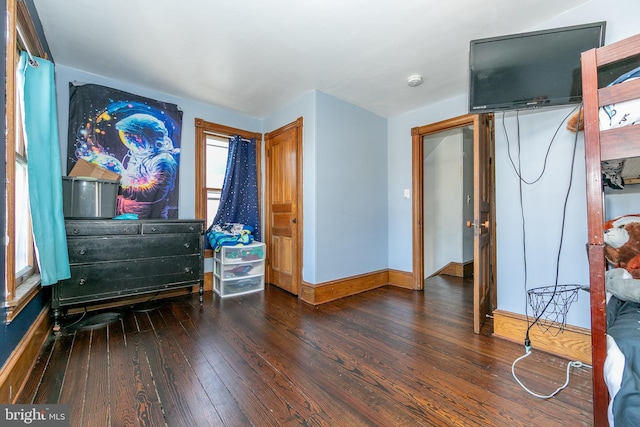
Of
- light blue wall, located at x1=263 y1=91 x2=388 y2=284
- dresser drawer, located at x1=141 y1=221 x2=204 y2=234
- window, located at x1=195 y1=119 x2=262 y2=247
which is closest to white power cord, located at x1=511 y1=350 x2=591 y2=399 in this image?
light blue wall, located at x1=263 y1=91 x2=388 y2=284

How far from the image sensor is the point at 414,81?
2.60m

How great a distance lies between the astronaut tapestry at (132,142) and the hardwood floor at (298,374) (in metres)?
1.18

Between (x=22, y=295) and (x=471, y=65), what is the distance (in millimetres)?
3088

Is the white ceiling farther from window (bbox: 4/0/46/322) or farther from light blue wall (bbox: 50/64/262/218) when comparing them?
window (bbox: 4/0/46/322)

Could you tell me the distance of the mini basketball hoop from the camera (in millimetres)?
1729

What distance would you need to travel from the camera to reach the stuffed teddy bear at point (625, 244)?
1235mm

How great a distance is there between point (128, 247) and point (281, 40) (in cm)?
217

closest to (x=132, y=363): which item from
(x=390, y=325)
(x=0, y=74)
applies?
(x=0, y=74)

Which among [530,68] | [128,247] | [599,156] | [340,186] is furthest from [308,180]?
[599,156]

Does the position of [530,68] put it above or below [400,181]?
above

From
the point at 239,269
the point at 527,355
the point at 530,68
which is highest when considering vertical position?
the point at 530,68

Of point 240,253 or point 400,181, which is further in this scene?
point 400,181

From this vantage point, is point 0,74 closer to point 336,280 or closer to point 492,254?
point 336,280

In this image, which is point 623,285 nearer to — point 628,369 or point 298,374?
point 628,369
